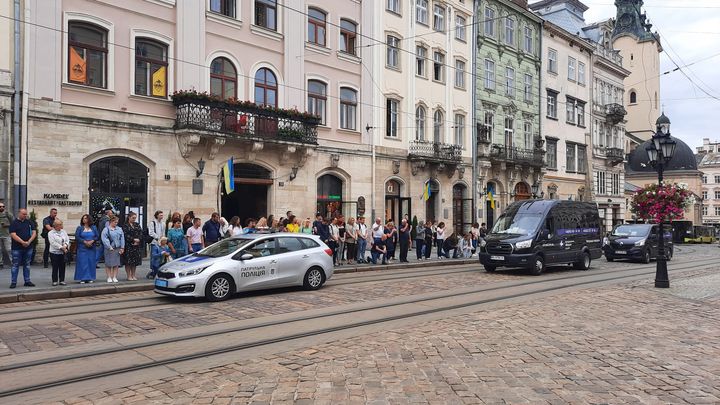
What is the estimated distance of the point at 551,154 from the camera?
43250 millimetres

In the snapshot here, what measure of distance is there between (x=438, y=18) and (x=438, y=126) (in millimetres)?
6183

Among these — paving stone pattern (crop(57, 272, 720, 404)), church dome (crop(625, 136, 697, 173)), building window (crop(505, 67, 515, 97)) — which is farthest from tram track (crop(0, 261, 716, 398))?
church dome (crop(625, 136, 697, 173))

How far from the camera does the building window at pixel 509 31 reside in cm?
3819

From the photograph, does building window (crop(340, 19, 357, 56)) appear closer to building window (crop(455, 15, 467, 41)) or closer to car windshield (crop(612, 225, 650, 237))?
building window (crop(455, 15, 467, 41))

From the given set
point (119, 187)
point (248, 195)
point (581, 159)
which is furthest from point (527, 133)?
point (119, 187)

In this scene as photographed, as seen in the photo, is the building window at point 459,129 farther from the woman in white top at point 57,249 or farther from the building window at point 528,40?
the woman in white top at point 57,249

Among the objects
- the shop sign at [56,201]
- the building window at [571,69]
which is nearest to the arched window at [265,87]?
the shop sign at [56,201]

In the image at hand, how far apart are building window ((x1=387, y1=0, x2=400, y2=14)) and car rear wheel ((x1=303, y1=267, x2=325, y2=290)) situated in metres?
19.5

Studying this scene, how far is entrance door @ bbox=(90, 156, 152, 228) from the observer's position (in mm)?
18625

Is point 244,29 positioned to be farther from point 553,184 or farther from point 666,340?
point 553,184

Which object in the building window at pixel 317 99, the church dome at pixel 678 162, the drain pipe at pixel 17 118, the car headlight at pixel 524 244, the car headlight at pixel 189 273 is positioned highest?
the church dome at pixel 678 162

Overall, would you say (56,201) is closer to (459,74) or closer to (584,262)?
(584,262)

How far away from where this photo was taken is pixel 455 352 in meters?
7.35

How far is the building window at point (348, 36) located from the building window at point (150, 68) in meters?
9.32
